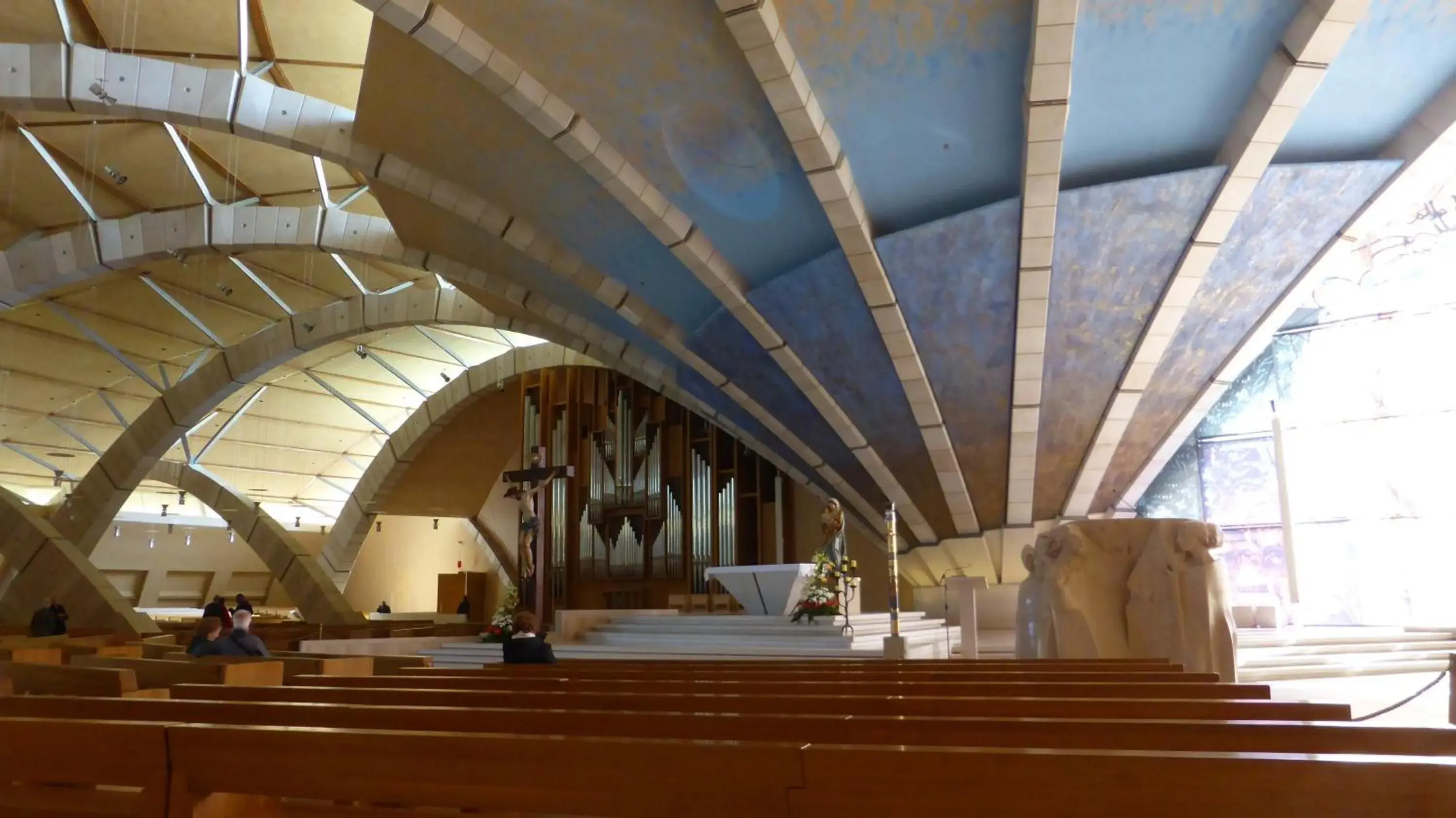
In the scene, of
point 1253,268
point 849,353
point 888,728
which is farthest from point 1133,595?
point 1253,268

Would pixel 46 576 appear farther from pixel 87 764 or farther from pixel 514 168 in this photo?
pixel 87 764

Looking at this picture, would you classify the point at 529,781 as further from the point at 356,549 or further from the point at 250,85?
the point at 356,549

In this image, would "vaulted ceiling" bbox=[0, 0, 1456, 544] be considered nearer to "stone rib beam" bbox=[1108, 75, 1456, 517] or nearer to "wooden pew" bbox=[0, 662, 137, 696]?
"stone rib beam" bbox=[1108, 75, 1456, 517]

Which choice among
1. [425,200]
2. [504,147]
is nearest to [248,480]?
[425,200]

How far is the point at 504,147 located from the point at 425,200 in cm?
182

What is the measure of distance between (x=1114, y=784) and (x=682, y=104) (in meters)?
7.68

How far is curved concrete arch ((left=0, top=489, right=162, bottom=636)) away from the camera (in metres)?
13.9

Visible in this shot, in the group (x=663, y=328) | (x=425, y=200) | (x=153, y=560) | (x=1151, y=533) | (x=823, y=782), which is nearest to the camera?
(x=823, y=782)

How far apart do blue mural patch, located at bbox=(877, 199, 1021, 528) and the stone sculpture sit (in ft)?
14.7

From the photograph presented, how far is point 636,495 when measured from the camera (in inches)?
663

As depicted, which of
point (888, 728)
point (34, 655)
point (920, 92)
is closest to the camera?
point (888, 728)

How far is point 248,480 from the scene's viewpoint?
22.7 meters

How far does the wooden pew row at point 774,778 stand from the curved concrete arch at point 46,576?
1467 centimetres

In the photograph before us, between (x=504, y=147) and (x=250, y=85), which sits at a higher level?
(x=250, y=85)
